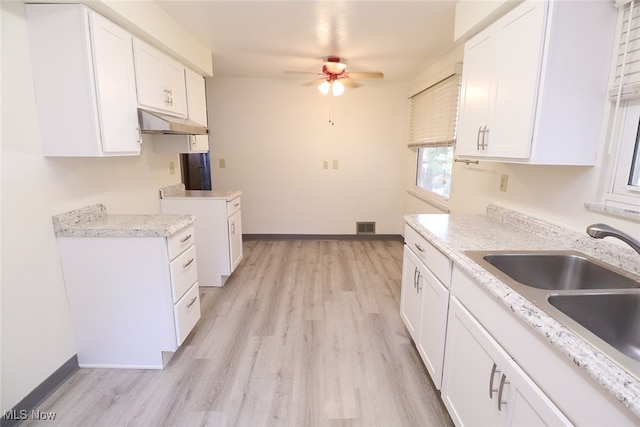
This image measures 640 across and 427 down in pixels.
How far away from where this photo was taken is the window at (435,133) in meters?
3.05

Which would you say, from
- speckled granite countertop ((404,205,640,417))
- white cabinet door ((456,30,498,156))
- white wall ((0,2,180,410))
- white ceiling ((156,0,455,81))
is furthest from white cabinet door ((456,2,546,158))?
white wall ((0,2,180,410))

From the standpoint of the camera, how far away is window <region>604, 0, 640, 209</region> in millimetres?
1286

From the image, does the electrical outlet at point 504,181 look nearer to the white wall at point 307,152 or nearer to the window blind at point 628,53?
the window blind at point 628,53

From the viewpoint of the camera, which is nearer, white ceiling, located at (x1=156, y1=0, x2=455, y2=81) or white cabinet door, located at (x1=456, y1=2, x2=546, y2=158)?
white cabinet door, located at (x1=456, y1=2, x2=546, y2=158)

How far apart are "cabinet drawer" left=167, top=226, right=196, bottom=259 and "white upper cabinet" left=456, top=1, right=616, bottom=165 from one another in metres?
1.97

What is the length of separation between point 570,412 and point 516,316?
276 millimetres

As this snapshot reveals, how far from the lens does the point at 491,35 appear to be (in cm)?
172

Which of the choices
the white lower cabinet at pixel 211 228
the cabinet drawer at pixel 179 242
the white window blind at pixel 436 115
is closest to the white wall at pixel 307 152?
the white window blind at pixel 436 115

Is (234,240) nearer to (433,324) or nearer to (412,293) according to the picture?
(412,293)

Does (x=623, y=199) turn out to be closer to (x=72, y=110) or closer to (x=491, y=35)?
(x=491, y=35)

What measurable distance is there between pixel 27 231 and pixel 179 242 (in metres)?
0.73

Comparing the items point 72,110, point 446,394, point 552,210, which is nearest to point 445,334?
point 446,394

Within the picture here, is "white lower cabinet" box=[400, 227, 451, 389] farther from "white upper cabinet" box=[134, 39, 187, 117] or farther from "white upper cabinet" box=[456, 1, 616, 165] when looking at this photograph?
"white upper cabinet" box=[134, 39, 187, 117]

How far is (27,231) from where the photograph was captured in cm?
160
